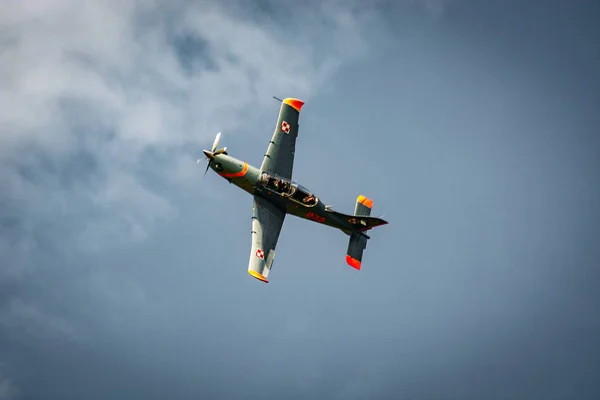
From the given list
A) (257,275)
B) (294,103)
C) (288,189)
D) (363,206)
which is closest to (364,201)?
(363,206)

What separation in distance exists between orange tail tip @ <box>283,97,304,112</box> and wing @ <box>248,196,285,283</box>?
778 centimetres

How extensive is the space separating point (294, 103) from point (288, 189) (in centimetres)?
706

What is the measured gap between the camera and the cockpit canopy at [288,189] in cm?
4834

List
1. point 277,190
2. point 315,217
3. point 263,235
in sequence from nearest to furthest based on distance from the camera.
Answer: point 263,235 < point 277,190 < point 315,217

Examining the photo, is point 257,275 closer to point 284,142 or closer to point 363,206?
point 284,142

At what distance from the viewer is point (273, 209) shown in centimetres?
4922

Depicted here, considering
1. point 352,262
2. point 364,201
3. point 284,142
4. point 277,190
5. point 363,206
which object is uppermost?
point 284,142

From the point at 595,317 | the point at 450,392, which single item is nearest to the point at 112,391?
the point at 450,392

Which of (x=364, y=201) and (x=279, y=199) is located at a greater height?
(x=364, y=201)

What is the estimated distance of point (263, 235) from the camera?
48.0 m

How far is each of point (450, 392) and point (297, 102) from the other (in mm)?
92594

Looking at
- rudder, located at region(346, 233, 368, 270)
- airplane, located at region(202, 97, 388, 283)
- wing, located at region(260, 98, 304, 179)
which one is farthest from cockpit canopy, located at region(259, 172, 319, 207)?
rudder, located at region(346, 233, 368, 270)

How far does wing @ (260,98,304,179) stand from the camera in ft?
161

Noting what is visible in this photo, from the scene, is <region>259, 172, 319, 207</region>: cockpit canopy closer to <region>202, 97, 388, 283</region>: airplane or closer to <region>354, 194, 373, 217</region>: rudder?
<region>202, 97, 388, 283</region>: airplane
